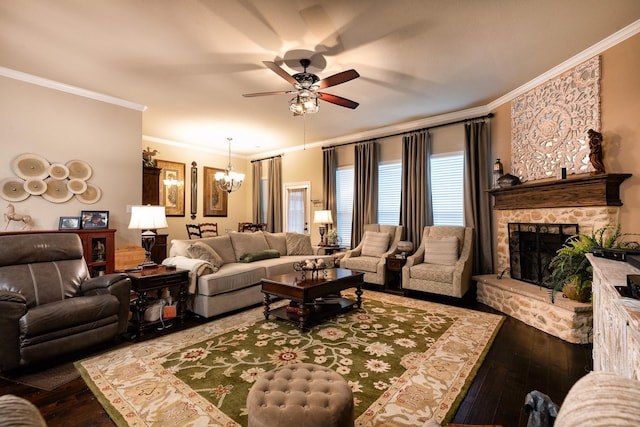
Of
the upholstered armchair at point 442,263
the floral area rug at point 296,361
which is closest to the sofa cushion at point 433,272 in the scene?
the upholstered armchair at point 442,263

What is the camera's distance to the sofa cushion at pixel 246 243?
15.7ft

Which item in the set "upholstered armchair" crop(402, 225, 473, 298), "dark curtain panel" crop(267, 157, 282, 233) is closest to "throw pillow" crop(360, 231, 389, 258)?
"upholstered armchair" crop(402, 225, 473, 298)

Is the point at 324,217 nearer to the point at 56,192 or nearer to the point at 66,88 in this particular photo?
the point at 56,192

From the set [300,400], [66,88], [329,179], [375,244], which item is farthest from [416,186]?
[66,88]

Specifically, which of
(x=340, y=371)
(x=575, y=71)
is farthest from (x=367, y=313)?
(x=575, y=71)

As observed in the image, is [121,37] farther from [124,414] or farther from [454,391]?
[454,391]

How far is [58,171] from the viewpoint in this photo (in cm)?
399

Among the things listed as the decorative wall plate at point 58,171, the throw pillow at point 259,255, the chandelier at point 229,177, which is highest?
the chandelier at point 229,177

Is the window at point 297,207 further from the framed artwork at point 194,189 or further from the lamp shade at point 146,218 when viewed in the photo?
the lamp shade at point 146,218

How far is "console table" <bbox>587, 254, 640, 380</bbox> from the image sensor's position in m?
0.97

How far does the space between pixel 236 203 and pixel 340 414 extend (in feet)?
24.4

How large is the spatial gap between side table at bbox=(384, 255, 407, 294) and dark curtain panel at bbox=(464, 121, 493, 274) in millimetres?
1159

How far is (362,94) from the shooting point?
4289mm

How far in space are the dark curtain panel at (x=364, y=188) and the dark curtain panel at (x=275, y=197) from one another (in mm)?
2225
